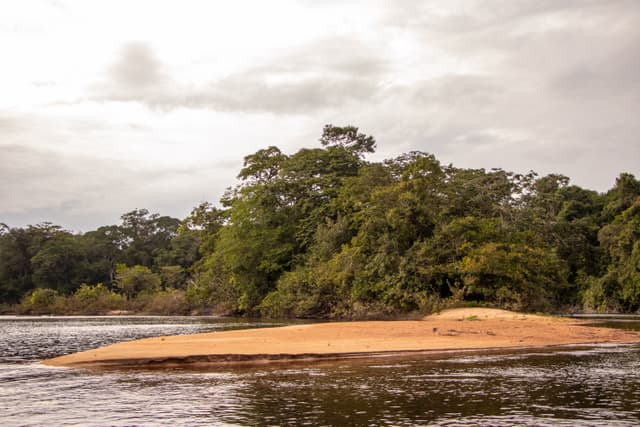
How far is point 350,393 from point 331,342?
1031cm

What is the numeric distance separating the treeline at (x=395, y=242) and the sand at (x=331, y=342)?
15724 millimetres

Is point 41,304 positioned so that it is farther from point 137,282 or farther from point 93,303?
point 137,282

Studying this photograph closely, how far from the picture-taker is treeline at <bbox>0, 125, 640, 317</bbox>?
47188mm

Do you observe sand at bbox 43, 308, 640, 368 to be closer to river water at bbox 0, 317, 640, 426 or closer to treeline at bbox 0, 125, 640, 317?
river water at bbox 0, 317, 640, 426

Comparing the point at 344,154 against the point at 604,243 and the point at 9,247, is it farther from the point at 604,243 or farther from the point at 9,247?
the point at 9,247

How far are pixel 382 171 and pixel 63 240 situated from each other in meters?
82.7

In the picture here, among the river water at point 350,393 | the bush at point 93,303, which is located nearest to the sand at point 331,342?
the river water at point 350,393

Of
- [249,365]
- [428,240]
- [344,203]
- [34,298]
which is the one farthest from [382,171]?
[34,298]

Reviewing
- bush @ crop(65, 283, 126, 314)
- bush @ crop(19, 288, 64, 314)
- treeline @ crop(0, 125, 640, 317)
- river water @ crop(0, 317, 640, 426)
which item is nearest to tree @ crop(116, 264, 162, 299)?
treeline @ crop(0, 125, 640, 317)

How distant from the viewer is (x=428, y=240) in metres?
48.3

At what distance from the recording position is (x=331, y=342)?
2419 cm

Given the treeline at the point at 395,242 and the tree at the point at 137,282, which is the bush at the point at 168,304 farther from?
the tree at the point at 137,282

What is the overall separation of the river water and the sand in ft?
4.34

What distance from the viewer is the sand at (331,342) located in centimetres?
2033
